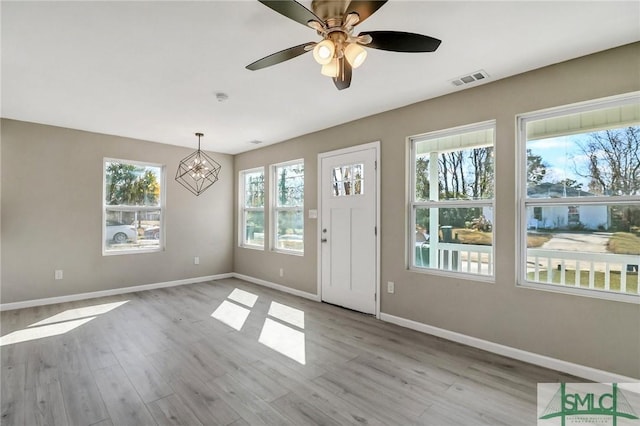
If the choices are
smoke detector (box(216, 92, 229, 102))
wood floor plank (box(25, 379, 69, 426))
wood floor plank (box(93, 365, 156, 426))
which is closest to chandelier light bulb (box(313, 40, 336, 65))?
smoke detector (box(216, 92, 229, 102))

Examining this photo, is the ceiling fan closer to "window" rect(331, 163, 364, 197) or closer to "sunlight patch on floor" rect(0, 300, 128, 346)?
"window" rect(331, 163, 364, 197)

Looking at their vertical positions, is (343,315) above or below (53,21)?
below

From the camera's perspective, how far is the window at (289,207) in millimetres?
5008

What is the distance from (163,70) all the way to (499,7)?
2.60m

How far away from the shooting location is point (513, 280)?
278 cm

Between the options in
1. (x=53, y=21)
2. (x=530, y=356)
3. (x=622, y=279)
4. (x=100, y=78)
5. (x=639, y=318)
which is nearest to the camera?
(x=53, y=21)

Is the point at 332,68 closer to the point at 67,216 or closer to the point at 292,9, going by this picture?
the point at 292,9

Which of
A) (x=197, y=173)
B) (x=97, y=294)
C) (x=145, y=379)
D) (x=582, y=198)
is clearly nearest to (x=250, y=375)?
(x=145, y=379)

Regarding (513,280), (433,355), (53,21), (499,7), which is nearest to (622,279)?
(513,280)

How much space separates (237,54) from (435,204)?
A: 7.93ft

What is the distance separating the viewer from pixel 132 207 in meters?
5.07

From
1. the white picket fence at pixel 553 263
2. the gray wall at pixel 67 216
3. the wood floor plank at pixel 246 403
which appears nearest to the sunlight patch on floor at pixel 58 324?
the gray wall at pixel 67 216

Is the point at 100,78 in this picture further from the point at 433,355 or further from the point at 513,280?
the point at 513,280

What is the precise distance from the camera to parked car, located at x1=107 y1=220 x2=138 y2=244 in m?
4.88
